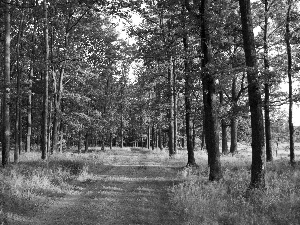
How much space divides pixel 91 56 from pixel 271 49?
Answer: 1535cm

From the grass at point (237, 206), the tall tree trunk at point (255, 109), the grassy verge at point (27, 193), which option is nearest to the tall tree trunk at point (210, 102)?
the grass at point (237, 206)

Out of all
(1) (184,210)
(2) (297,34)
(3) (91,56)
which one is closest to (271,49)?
(2) (297,34)

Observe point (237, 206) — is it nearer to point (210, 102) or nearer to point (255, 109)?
point (255, 109)

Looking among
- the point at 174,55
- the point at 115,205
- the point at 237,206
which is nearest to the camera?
the point at 237,206

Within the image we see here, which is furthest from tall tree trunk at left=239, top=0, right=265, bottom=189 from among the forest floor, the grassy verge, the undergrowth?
the grassy verge

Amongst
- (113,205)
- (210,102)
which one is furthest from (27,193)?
(210,102)

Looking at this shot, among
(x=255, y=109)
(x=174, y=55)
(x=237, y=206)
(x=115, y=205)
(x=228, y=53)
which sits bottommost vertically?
(x=115, y=205)

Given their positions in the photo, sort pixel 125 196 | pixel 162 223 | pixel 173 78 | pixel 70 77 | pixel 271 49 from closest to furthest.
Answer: pixel 162 223 → pixel 125 196 → pixel 271 49 → pixel 173 78 → pixel 70 77

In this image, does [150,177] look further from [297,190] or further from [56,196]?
[297,190]

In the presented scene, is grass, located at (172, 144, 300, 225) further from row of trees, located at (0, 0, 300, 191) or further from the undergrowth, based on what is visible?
row of trees, located at (0, 0, 300, 191)

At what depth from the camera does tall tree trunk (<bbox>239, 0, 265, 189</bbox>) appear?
9484 millimetres

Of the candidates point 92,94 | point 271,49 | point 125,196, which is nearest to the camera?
point 125,196

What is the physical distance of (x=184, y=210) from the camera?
307 inches

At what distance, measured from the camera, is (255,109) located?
31.5 ft
